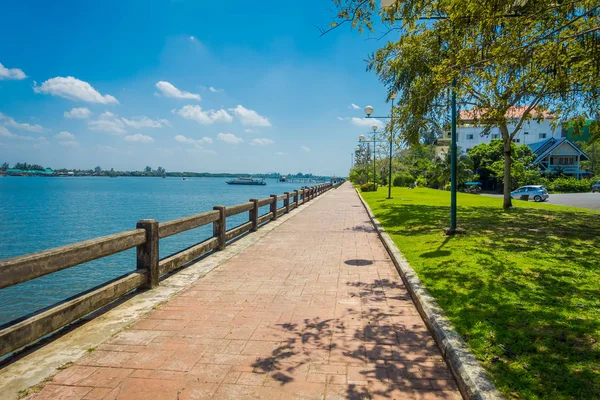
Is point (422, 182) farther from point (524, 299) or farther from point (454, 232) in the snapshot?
point (524, 299)

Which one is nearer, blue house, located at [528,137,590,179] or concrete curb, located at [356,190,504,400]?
concrete curb, located at [356,190,504,400]

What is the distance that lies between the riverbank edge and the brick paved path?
137 mm

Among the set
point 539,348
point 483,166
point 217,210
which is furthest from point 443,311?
point 483,166

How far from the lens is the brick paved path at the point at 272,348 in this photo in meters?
3.18

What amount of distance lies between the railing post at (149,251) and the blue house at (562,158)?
62617mm

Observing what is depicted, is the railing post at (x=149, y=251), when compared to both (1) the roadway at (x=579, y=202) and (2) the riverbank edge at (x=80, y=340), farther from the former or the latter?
(1) the roadway at (x=579, y=202)

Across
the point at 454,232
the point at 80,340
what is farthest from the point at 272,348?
the point at 454,232

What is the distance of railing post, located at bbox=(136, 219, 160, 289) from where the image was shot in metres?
5.73

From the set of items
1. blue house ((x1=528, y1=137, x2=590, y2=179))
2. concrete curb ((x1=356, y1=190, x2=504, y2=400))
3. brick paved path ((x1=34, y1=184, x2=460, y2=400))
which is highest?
blue house ((x1=528, y1=137, x2=590, y2=179))

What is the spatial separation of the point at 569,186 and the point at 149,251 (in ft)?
193

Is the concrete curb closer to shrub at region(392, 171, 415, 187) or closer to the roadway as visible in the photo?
the roadway

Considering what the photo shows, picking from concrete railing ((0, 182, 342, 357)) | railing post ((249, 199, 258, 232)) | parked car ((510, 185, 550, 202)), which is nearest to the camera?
concrete railing ((0, 182, 342, 357))

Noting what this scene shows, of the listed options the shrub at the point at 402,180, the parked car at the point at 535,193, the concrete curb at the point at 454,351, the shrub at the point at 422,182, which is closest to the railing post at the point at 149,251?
the concrete curb at the point at 454,351

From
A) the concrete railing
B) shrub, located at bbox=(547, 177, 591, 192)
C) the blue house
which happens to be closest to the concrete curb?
the concrete railing
